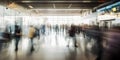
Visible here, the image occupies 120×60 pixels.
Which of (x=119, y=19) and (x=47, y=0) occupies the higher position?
(x=47, y=0)

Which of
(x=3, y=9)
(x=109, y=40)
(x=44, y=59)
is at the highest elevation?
(x=3, y=9)

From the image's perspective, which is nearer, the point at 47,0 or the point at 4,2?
the point at 4,2

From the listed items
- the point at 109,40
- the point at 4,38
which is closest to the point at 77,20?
the point at 4,38

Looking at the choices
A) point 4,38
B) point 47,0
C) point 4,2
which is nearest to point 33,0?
point 47,0

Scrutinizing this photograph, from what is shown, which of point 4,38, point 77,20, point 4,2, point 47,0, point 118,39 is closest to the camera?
point 118,39

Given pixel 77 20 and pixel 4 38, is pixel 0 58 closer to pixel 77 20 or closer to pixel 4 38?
pixel 4 38

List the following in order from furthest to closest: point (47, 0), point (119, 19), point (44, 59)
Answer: point (47, 0) → point (119, 19) → point (44, 59)

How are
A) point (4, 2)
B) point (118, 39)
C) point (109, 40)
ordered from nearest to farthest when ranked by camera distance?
point (118, 39) → point (109, 40) → point (4, 2)

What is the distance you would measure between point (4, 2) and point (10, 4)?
204cm

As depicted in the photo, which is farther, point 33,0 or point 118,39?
point 33,0

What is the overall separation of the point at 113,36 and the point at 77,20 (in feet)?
145

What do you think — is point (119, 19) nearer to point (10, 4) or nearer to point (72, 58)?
point (72, 58)

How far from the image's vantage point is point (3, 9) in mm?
23094

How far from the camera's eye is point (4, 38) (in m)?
17.2
